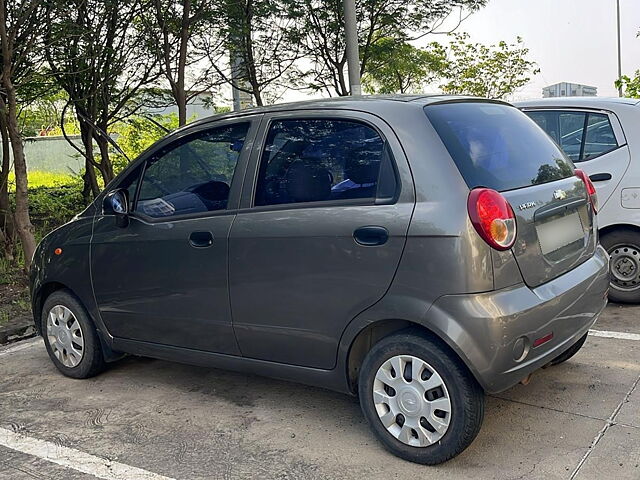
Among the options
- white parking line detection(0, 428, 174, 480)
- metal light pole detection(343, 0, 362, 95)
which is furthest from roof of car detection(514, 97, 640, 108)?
white parking line detection(0, 428, 174, 480)

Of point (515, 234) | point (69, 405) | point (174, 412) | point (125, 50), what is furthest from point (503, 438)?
point (125, 50)

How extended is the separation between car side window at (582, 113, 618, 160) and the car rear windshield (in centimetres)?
199

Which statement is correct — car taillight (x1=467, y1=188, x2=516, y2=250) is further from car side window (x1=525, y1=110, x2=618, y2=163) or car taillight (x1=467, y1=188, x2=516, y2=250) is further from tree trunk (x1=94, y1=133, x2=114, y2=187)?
tree trunk (x1=94, y1=133, x2=114, y2=187)

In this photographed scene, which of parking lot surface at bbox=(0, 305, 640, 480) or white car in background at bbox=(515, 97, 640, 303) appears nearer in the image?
parking lot surface at bbox=(0, 305, 640, 480)

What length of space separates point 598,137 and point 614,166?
0.30m

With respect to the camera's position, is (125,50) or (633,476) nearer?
(633,476)

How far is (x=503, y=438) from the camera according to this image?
3395 mm

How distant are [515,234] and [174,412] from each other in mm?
2240

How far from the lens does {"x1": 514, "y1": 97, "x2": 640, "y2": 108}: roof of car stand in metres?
5.57

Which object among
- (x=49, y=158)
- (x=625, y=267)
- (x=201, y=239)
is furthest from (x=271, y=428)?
(x=49, y=158)

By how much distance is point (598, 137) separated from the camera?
557cm

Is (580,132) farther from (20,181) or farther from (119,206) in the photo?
(20,181)

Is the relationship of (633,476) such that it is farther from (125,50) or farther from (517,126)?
(125,50)

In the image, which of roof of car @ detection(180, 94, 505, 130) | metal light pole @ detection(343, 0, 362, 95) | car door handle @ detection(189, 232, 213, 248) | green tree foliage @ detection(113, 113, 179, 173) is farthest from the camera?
green tree foliage @ detection(113, 113, 179, 173)
